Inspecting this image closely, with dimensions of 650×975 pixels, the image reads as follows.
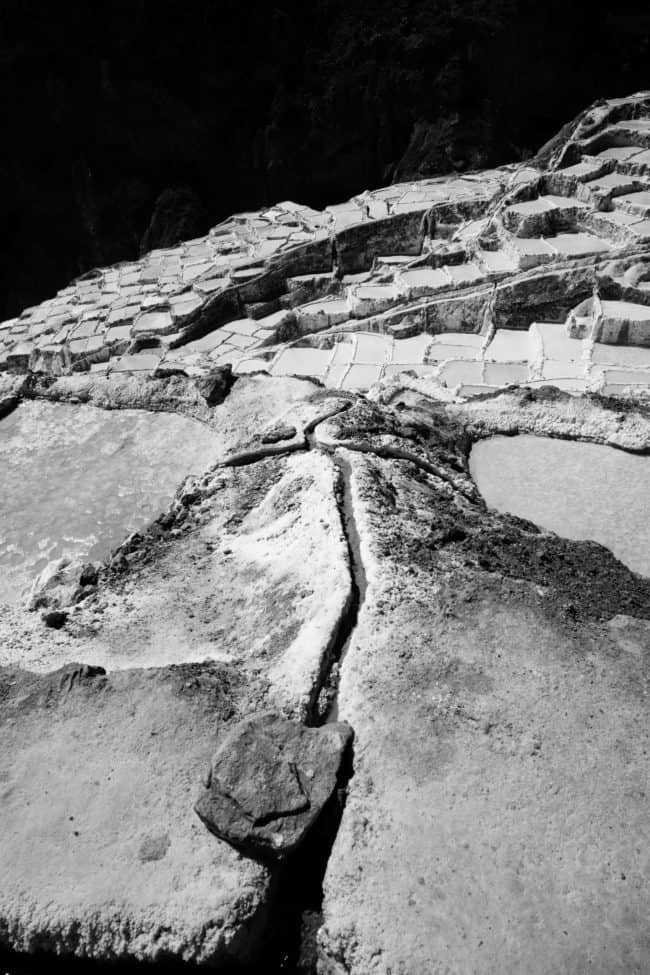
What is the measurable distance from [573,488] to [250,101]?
22.4 m

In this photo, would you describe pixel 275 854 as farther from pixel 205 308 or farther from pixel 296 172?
pixel 296 172

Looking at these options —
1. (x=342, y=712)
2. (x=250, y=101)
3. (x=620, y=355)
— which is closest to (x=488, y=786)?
(x=342, y=712)

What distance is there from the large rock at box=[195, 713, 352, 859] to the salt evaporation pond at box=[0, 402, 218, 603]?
2412 millimetres

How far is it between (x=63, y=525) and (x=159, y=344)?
5.96m

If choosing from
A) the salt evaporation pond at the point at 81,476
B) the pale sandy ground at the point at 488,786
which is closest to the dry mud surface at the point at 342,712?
the pale sandy ground at the point at 488,786

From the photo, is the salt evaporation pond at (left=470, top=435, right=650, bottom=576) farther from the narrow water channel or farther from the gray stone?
the gray stone

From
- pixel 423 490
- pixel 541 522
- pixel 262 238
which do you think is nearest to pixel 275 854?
pixel 423 490

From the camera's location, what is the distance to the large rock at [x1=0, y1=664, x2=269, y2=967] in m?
2.45

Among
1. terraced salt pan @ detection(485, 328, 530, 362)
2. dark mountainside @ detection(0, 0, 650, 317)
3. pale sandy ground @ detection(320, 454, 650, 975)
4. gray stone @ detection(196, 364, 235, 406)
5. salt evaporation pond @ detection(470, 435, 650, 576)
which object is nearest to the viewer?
pale sandy ground @ detection(320, 454, 650, 975)

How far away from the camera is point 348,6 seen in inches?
851

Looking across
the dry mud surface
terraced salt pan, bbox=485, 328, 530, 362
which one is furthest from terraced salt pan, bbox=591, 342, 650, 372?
the dry mud surface

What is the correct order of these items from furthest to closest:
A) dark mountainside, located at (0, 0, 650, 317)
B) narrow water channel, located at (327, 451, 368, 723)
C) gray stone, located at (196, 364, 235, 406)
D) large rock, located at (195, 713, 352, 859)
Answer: dark mountainside, located at (0, 0, 650, 317), gray stone, located at (196, 364, 235, 406), narrow water channel, located at (327, 451, 368, 723), large rock, located at (195, 713, 352, 859)

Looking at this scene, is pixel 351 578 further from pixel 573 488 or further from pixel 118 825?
pixel 573 488

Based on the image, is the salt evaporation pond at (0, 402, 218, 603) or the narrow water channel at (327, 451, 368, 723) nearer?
the narrow water channel at (327, 451, 368, 723)
